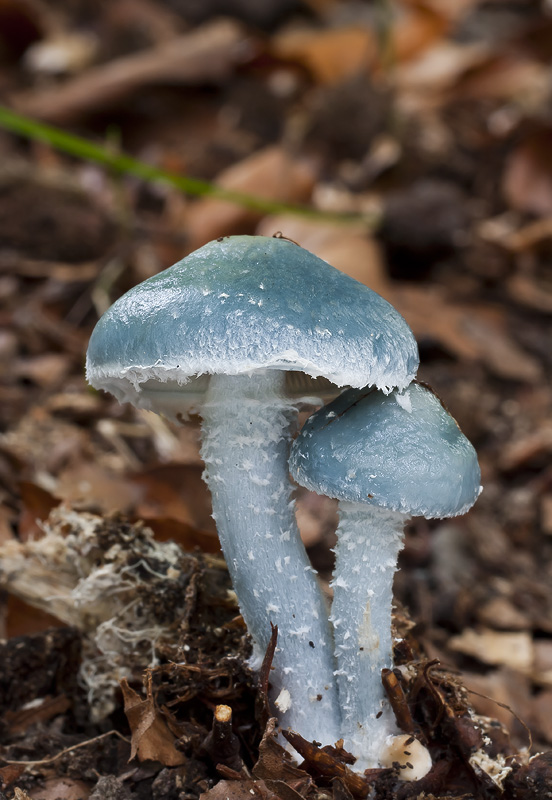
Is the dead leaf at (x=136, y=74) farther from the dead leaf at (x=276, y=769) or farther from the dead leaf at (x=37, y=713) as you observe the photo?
the dead leaf at (x=276, y=769)

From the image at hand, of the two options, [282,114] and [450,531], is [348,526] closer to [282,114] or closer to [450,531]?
[450,531]

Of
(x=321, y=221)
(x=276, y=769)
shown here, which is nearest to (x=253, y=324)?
(x=276, y=769)

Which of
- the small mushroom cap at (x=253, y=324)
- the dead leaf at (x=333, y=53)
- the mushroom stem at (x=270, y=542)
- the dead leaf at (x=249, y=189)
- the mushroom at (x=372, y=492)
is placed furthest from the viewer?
the dead leaf at (x=333, y=53)

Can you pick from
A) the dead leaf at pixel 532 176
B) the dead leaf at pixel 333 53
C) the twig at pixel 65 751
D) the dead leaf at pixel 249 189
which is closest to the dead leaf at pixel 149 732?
the twig at pixel 65 751

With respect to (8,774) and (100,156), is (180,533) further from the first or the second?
(100,156)

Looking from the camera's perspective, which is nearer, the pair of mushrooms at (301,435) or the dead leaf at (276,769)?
the pair of mushrooms at (301,435)

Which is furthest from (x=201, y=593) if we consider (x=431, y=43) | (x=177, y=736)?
(x=431, y=43)

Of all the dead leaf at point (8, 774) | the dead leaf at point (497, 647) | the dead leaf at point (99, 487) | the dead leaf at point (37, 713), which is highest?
the dead leaf at point (8, 774)

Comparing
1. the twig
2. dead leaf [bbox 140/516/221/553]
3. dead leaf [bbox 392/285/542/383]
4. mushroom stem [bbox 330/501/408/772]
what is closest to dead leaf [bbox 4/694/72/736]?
the twig
